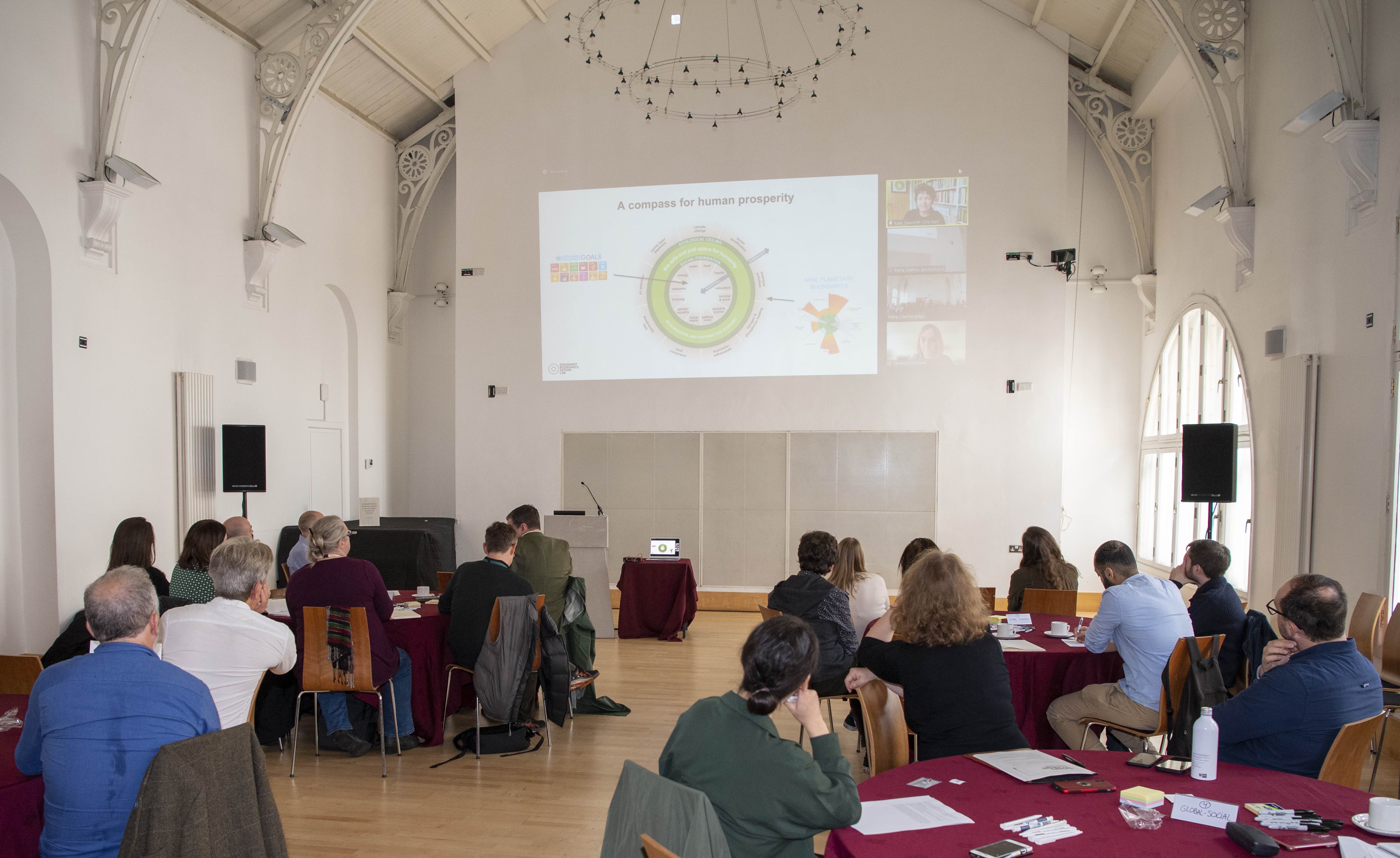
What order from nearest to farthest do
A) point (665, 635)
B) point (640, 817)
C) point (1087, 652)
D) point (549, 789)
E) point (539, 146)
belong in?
point (640, 817) < point (1087, 652) < point (549, 789) < point (665, 635) < point (539, 146)

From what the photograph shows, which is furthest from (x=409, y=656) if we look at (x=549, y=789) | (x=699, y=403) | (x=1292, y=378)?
(x=1292, y=378)

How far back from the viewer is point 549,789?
4312 mm

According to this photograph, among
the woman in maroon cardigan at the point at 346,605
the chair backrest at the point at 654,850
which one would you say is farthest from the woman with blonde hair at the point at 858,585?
the chair backrest at the point at 654,850

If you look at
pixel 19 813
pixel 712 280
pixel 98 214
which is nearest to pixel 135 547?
pixel 19 813

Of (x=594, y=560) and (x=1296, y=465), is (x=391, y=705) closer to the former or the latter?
(x=594, y=560)

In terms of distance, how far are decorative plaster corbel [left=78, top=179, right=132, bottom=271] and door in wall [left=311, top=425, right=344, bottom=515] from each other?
340 centimetres

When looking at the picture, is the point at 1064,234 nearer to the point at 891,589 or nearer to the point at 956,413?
the point at 956,413

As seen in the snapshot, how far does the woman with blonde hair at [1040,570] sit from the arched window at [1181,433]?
269cm

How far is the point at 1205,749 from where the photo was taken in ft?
7.59

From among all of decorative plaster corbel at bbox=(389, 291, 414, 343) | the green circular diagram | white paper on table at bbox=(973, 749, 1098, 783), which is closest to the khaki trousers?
white paper on table at bbox=(973, 749, 1098, 783)

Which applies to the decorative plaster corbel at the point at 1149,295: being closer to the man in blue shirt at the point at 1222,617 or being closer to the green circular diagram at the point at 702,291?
the green circular diagram at the point at 702,291

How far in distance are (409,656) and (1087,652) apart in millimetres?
3507

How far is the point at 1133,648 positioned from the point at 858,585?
1.39m

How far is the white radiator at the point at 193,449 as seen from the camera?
7.25 meters
